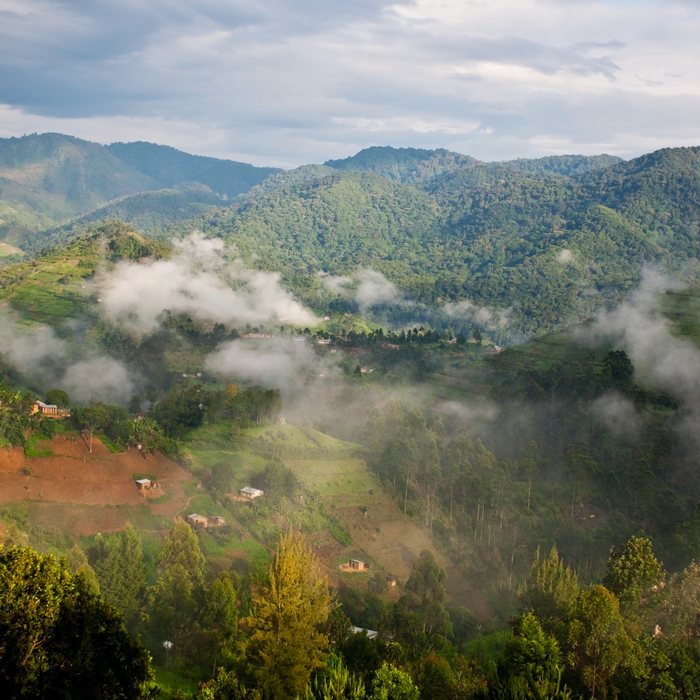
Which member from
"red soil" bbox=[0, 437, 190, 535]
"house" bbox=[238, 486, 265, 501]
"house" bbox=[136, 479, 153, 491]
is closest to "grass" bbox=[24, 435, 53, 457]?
"red soil" bbox=[0, 437, 190, 535]

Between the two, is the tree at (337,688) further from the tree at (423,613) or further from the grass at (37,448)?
the grass at (37,448)

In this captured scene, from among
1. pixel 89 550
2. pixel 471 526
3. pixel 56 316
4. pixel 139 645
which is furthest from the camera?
pixel 56 316

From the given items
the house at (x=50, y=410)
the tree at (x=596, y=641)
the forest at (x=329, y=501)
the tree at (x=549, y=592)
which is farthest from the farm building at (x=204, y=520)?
the tree at (x=596, y=641)

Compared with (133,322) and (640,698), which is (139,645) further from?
(133,322)

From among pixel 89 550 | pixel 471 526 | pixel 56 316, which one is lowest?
pixel 471 526

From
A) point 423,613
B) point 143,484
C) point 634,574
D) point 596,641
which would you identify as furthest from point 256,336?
point 596,641

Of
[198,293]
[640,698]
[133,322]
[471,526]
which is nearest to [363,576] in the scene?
[471,526]

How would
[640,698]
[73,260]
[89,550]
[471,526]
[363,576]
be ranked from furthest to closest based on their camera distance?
[73,260] → [471,526] → [363,576] → [89,550] → [640,698]
